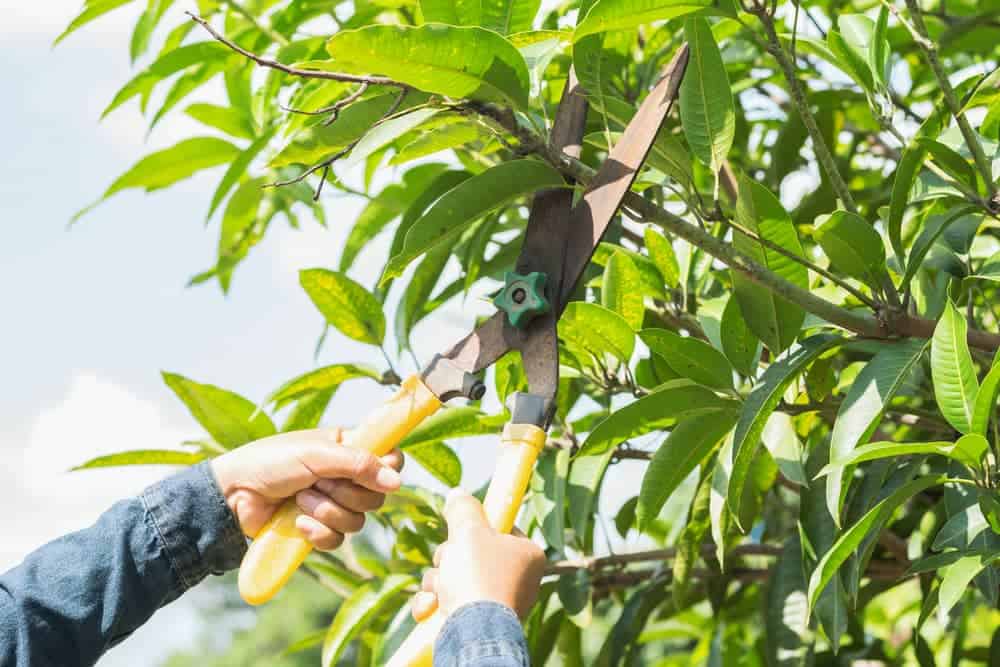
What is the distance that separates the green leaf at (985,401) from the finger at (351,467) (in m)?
0.48

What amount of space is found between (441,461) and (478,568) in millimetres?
584

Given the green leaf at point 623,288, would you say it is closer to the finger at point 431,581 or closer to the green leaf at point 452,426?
the green leaf at point 452,426

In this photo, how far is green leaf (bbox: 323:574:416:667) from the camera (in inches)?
56.6

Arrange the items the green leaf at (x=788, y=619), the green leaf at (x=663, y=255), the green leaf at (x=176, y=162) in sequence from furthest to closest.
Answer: the green leaf at (x=176, y=162) < the green leaf at (x=788, y=619) < the green leaf at (x=663, y=255)

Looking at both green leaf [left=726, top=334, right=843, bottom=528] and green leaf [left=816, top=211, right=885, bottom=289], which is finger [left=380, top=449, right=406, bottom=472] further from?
green leaf [left=816, top=211, right=885, bottom=289]

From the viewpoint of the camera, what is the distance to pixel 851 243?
1049 mm

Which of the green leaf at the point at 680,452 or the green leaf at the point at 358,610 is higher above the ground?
the green leaf at the point at 680,452

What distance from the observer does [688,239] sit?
3.11 feet

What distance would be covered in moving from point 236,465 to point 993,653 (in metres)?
0.93

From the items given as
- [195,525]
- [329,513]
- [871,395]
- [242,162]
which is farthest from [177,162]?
[871,395]

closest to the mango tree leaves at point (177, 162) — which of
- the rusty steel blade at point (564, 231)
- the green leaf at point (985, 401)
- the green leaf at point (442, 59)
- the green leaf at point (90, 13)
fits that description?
the green leaf at point (90, 13)

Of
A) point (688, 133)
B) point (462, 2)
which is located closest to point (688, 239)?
point (688, 133)

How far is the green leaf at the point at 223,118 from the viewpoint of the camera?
1763 mm

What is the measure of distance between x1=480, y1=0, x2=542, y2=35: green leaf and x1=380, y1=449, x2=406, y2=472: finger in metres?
0.38
